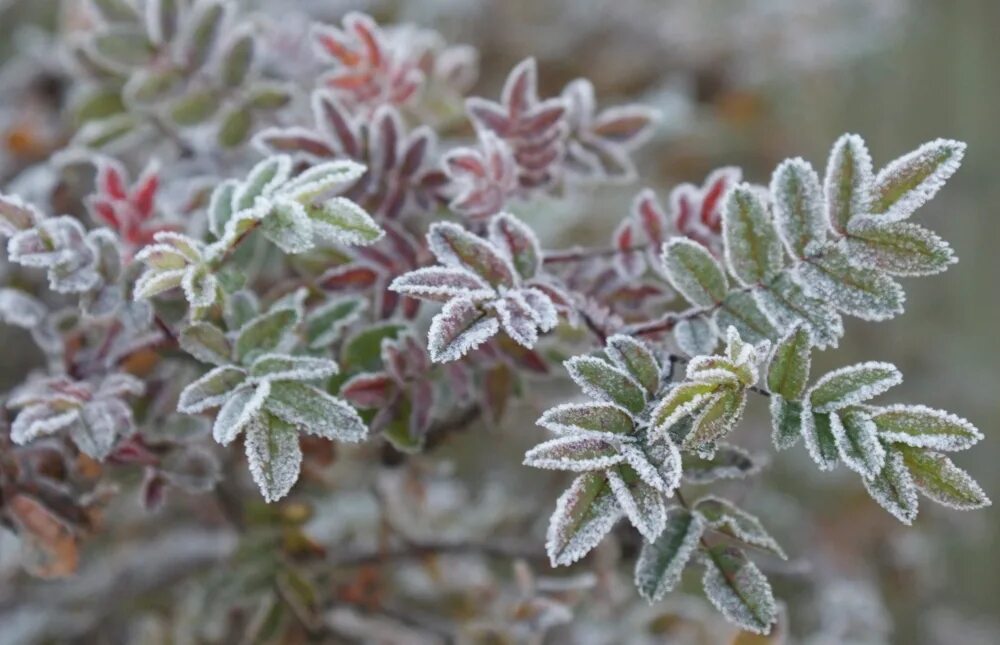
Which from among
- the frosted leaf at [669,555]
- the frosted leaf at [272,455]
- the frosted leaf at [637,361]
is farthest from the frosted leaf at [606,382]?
the frosted leaf at [272,455]

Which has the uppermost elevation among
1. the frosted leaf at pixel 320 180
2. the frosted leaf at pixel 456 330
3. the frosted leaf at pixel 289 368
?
the frosted leaf at pixel 320 180

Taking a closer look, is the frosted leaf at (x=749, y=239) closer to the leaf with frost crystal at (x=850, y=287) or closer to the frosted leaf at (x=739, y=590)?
the leaf with frost crystal at (x=850, y=287)

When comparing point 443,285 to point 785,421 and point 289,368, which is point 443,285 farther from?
point 785,421

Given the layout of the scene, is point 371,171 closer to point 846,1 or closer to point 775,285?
point 775,285

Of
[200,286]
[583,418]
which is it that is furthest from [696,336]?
[200,286]

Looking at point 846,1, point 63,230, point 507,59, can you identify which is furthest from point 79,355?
point 846,1
